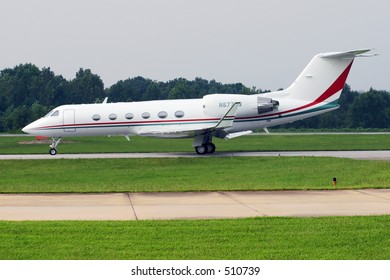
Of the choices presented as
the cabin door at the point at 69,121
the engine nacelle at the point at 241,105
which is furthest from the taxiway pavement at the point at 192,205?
the cabin door at the point at 69,121

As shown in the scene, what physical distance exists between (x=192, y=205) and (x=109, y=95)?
325 feet

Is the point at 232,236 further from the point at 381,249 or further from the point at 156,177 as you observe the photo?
the point at 156,177

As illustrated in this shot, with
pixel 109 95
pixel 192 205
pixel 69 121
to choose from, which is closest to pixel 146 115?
pixel 69 121

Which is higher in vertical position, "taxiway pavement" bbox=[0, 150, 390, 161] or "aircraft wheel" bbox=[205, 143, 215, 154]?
"aircraft wheel" bbox=[205, 143, 215, 154]

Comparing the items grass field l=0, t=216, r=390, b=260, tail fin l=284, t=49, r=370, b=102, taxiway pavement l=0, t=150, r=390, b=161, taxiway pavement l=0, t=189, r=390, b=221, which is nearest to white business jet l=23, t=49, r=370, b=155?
tail fin l=284, t=49, r=370, b=102

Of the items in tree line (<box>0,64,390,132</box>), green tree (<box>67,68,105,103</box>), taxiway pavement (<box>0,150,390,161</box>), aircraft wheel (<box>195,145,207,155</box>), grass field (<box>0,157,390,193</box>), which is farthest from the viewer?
green tree (<box>67,68,105,103</box>)

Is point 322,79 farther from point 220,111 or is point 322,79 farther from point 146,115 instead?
point 146,115

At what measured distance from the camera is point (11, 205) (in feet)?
55.0

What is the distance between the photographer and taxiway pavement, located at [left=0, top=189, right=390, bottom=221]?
1501cm

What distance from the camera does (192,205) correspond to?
16641 millimetres

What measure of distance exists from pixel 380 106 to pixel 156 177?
69586mm

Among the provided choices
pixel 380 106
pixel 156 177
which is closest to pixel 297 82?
pixel 156 177

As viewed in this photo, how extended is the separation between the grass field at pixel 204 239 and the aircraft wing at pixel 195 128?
21573 millimetres

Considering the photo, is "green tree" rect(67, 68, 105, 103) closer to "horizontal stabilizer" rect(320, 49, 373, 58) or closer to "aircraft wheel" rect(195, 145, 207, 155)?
"aircraft wheel" rect(195, 145, 207, 155)
